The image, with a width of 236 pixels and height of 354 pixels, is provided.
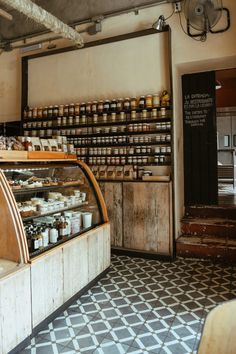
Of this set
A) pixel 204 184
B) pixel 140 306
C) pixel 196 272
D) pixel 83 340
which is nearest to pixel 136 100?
pixel 204 184

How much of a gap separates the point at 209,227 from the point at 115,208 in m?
1.56

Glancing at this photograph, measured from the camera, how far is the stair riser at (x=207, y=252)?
14.6ft

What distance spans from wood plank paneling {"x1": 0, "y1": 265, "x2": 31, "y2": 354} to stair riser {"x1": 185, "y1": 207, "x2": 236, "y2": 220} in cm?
350

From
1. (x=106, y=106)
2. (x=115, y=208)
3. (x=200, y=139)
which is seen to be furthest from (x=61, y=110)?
(x=200, y=139)

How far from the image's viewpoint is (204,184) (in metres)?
5.53

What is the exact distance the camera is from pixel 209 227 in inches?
193

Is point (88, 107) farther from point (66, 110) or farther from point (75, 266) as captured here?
point (75, 266)

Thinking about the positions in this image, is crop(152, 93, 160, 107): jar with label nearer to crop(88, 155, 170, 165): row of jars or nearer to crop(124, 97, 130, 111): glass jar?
crop(124, 97, 130, 111): glass jar

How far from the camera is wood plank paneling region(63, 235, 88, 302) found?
307 centimetres

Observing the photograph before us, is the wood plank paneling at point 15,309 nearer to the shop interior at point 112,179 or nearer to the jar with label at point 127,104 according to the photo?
the shop interior at point 112,179

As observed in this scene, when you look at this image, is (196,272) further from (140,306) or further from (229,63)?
(229,63)

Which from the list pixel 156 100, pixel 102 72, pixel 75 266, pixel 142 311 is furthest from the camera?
pixel 102 72

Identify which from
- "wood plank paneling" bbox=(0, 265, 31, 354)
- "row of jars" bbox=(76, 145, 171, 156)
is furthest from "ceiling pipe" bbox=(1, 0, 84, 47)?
"wood plank paneling" bbox=(0, 265, 31, 354)

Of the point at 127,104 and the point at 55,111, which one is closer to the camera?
the point at 127,104
